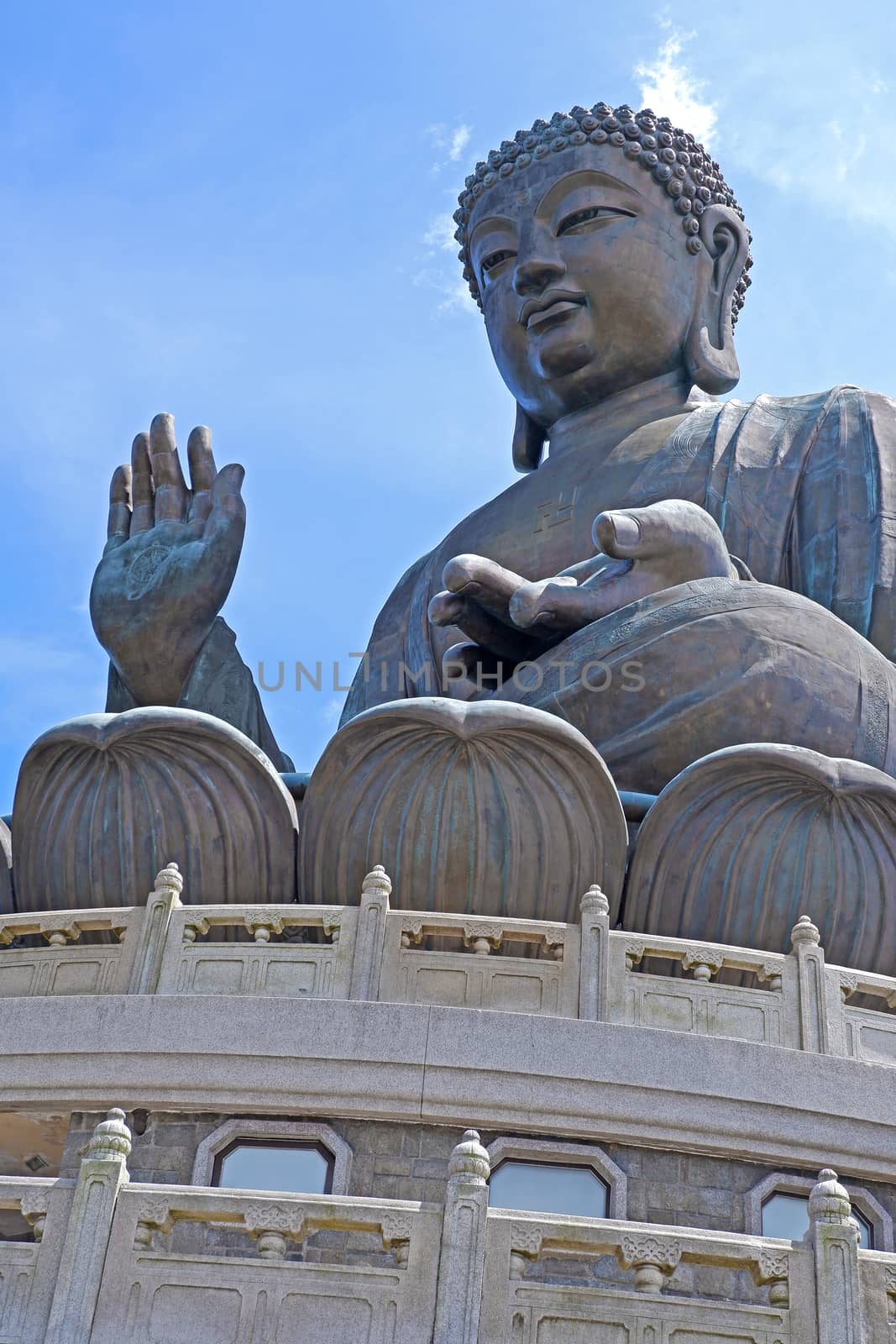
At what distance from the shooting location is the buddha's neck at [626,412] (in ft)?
36.5

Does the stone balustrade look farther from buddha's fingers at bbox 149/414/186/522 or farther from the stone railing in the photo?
buddha's fingers at bbox 149/414/186/522

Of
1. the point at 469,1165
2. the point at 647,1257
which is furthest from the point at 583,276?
the point at 647,1257

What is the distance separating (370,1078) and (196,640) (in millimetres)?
4208

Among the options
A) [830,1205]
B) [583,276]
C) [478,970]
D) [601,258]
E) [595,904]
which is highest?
[601,258]

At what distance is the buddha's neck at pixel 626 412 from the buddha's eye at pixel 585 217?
3.26ft

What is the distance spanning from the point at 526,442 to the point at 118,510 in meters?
3.10

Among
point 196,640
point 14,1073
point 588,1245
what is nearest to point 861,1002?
point 588,1245

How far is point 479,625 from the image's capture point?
8969 mm

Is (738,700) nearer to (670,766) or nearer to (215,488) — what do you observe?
(670,766)

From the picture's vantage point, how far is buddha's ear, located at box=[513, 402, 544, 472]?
39.7 feet

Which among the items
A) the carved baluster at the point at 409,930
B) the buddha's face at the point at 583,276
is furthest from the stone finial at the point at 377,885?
the buddha's face at the point at 583,276

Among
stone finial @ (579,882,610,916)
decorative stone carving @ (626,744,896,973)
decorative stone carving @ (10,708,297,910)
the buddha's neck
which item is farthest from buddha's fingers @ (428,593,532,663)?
stone finial @ (579,882,610,916)

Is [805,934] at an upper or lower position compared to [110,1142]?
upper

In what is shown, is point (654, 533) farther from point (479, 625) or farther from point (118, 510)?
point (118, 510)
